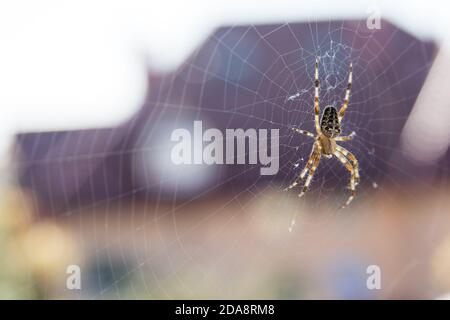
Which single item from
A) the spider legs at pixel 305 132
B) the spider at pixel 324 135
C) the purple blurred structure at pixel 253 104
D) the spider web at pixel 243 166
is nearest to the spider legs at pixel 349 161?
the spider at pixel 324 135

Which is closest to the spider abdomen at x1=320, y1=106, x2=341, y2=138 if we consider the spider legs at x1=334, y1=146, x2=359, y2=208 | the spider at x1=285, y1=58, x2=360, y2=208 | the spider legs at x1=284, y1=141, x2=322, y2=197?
the spider at x1=285, y1=58, x2=360, y2=208

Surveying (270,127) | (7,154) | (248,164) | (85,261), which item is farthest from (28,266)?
(270,127)

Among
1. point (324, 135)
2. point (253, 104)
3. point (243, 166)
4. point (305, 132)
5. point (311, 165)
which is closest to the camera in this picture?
point (305, 132)

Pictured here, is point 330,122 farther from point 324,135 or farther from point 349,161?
point 349,161

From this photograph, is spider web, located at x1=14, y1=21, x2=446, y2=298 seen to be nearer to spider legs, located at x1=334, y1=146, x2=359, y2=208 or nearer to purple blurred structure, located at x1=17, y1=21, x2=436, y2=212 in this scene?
purple blurred structure, located at x1=17, y1=21, x2=436, y2=212

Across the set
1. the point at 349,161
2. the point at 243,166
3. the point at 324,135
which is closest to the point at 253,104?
the point at 243,166

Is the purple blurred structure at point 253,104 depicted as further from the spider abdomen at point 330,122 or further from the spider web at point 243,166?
the spider abdomen at point 330,122
